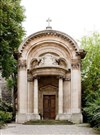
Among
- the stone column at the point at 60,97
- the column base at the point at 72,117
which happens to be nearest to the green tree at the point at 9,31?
the stone column at the point at 60,97

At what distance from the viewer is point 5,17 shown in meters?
24.5

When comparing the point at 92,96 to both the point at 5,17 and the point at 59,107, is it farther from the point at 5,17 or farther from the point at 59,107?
the point at 5,17

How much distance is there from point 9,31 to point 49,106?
704cm

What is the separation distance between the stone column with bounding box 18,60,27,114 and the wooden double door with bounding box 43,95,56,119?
1880mm

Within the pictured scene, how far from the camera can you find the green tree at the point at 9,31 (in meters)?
24.3

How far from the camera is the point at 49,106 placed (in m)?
27.3

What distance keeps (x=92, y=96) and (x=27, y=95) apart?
17.3 ft

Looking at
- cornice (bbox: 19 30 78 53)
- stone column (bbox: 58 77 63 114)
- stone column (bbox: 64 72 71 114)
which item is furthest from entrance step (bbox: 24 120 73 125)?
cornice (bbox: 19 30 78 53)

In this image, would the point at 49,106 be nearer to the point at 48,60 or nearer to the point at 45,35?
the point at 48,60

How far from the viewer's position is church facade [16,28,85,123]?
85.4 feet

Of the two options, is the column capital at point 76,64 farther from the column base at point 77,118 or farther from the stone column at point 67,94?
the column base at point 77,118

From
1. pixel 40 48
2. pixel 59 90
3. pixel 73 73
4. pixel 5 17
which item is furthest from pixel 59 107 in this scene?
pixel 5 17

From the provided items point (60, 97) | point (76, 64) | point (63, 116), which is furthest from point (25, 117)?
point (76, 64)

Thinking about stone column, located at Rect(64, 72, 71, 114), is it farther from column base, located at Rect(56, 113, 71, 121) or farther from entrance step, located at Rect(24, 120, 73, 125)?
entrance step, located at Rect(24, 120, 73, 125)
